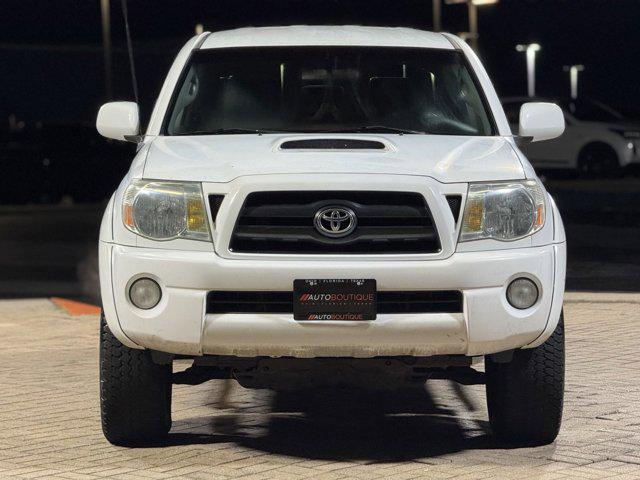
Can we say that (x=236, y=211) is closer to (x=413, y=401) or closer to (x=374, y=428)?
(x=374, y=428)

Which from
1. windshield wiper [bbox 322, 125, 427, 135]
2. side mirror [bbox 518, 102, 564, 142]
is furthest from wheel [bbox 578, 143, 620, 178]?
windshield wiper [bbox 322, 125, 427, 135]

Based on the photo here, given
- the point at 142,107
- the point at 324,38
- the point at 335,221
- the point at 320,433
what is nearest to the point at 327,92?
the point at 324,38

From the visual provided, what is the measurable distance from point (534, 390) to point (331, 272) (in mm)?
1139

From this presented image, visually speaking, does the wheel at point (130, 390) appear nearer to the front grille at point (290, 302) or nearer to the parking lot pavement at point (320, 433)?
the parking lot pavement at point (320, 433)

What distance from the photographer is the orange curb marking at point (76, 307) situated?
1238cm

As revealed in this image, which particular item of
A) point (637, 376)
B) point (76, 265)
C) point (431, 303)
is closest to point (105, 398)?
point (431, 303)

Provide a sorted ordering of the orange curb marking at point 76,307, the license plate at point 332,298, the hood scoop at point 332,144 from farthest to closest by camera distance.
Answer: the orange curb marking at point 76,307, the hood scoop at point 332,144, the license plate at point 332,298

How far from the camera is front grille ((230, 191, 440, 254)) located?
20.6ft

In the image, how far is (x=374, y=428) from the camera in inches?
293

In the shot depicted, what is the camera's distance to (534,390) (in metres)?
6.70

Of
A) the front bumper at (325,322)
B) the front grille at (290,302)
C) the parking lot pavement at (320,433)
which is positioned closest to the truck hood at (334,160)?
the front bumper at (325,322)

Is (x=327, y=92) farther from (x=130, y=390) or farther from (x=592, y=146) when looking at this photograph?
(x=592, y=146)

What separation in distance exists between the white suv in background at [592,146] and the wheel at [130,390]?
24.0m

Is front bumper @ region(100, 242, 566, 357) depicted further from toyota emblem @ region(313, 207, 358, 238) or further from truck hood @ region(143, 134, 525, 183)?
truck hood @ region(143, 134, 525, 183)
